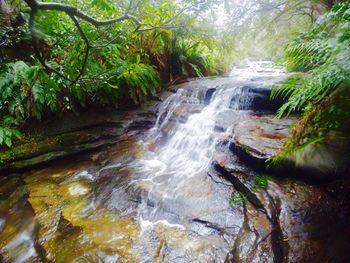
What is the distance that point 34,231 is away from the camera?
9.06 ft

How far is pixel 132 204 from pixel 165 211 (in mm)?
482

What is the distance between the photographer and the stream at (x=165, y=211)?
2328 millimetres

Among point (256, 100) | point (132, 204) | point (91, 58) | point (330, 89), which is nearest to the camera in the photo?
point (330, 89)

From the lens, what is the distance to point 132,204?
10.5 feet

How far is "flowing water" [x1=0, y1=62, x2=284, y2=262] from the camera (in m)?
2.46

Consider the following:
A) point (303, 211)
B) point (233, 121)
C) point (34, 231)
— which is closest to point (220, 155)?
point (233, 121)

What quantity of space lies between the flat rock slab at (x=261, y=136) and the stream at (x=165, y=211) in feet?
0.56

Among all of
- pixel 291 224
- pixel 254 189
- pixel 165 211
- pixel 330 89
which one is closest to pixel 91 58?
pixel 165 211

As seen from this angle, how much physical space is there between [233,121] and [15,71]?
397 cm

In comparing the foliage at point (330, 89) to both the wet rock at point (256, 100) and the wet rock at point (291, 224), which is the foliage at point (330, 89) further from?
the wet rock at point (256, 100)

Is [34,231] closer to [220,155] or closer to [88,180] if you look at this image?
[88,180]

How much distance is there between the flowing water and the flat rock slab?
31 cm

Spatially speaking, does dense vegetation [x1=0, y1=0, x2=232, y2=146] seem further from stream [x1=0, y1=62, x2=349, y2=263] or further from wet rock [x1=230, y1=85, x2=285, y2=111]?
wet rock [x1=230, y1=85, x2=285, y2=111]

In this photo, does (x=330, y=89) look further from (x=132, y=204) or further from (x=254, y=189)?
(x=132, y=204)
